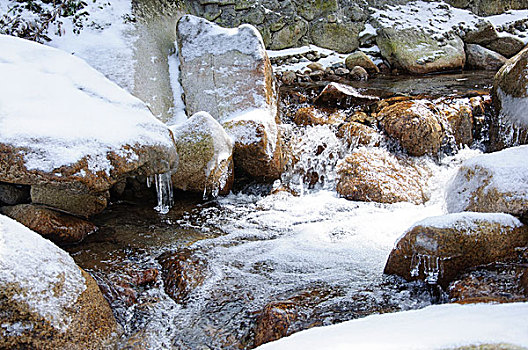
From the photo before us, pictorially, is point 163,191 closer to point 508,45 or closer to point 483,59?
point 483,59

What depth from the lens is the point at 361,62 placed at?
33.8 ft

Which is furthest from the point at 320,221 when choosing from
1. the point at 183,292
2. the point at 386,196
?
the point at 183,292

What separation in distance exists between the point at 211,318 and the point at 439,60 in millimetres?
9900

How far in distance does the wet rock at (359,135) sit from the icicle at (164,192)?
113 inches

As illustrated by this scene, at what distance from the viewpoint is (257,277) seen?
3230 millimetres

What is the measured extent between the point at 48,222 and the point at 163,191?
139cm

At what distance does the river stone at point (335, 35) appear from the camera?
37.0ft

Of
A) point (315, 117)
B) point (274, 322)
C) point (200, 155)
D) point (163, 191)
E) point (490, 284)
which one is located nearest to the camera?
point (274, 322)

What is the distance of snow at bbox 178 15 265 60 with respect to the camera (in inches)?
265

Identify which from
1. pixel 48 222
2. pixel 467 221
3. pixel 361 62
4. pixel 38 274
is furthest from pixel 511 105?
pixel 38 274

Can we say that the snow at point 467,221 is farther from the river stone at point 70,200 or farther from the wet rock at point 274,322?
the river stone at point 70,200

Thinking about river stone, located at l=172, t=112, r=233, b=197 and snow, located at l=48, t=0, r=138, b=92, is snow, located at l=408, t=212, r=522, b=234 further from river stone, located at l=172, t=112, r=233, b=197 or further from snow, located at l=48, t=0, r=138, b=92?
snow, located at l=48, t=0, r=138, b=92

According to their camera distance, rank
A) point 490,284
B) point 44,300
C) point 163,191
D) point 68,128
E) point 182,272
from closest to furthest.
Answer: point 44,300, point 490,284, point 182,272, point 68,128, point 163,191

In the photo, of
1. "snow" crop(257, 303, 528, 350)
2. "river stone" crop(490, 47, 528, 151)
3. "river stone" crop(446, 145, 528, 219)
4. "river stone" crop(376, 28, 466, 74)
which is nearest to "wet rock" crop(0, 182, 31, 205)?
"snow" crop(257, 303, 528, 350)
